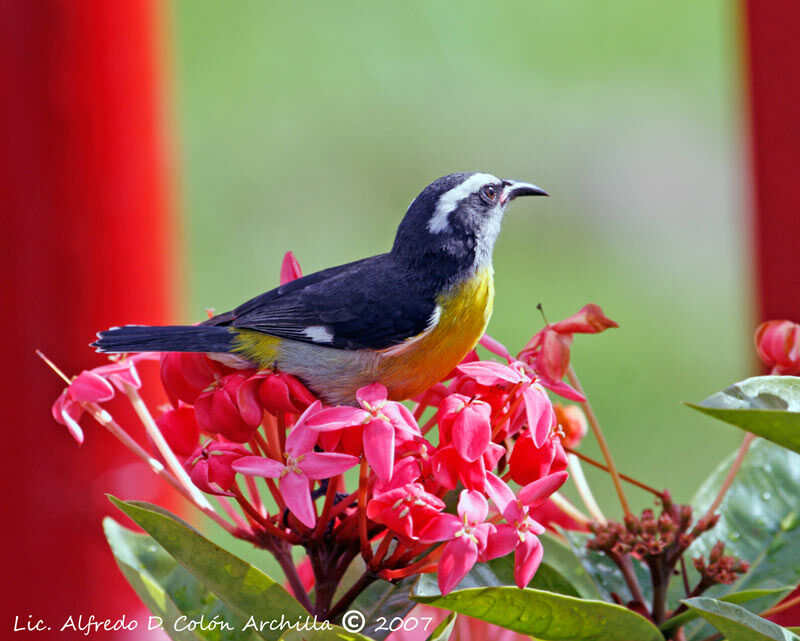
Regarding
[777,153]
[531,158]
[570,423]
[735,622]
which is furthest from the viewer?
[531,158]

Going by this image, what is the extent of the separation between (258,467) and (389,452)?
0.43ft

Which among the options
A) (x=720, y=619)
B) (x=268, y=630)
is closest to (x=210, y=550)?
(x=268, y=630)

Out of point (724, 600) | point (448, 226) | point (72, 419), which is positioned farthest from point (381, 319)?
point (724, 600)

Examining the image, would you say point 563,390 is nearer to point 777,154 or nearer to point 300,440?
point 300,440

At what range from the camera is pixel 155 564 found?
119cm

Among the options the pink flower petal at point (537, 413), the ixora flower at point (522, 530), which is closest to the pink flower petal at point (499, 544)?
the ixora flower at point (522, 530)

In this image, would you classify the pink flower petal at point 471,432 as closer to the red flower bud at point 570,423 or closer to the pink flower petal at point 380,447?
the pink flower petal at point 380,447

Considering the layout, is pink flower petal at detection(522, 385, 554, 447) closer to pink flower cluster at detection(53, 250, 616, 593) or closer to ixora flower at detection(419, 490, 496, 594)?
pink flower cluster at detection(53, 250, 616, 593)

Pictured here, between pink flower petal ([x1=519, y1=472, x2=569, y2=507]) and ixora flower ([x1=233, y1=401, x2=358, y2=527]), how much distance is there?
16 cm

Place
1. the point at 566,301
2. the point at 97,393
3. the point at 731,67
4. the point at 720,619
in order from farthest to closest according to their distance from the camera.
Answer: the point at 731,67 → the point at 566,301 → the point at 97,393 → the point at 720,619

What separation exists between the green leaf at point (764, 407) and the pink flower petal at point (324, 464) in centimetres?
32

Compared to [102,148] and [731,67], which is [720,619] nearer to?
[102,148]

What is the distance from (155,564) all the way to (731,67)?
6.39m

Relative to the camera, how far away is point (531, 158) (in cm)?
644
